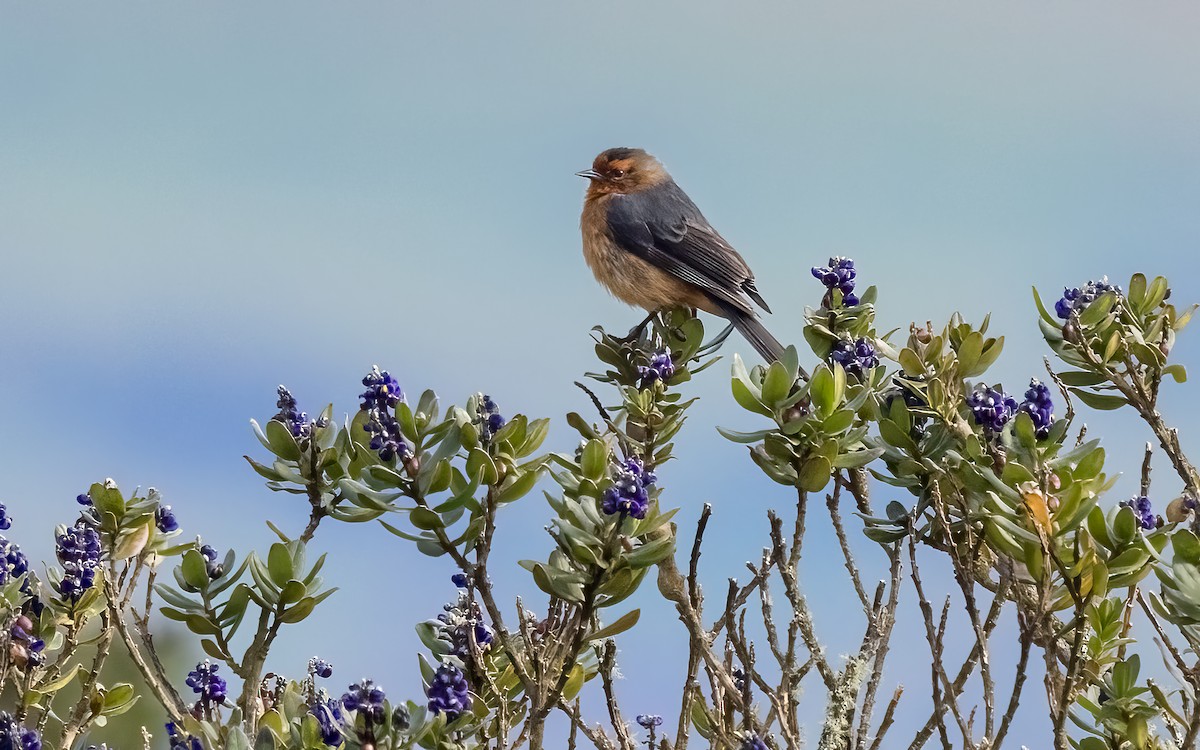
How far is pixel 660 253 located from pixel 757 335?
2.65ft

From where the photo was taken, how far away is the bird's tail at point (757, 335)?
5602 millimetres

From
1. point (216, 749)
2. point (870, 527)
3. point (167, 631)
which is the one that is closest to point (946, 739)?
point (870, 527)

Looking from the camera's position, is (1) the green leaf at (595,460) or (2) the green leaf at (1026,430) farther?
(2) the green leaf at (1026,430)

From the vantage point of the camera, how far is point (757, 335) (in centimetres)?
568

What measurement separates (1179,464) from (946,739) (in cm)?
93

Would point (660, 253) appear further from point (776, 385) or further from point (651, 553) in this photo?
point (651, 553)

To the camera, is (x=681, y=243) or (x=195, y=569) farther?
(x=681, y=243)

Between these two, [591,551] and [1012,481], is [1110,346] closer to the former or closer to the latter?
[1012,481]

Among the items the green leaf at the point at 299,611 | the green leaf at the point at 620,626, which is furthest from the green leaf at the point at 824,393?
the green leaf at the point at 299,611

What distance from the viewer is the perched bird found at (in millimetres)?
5879

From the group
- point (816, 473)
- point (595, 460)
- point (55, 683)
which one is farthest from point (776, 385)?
point (55, 683)

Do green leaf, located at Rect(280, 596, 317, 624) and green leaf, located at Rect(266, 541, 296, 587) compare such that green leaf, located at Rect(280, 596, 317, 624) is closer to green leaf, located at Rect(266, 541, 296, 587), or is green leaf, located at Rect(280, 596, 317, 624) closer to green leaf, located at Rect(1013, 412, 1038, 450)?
green leaf, located at Rect(266, 541, 296, 587)

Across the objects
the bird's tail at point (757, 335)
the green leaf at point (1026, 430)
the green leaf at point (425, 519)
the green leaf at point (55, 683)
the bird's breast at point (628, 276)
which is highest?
the bird's breast at point (628, 276)

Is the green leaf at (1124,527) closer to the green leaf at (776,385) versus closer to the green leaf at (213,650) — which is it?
the green leaf at (776,385)
